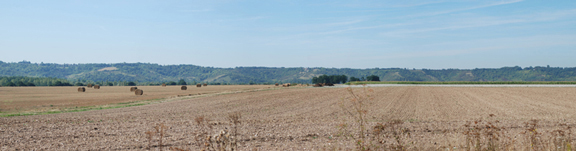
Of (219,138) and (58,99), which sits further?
(58,99)

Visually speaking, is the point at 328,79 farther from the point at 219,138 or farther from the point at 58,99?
the point at 219,138

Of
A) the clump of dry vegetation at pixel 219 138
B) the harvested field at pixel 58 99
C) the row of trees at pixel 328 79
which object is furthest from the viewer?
the row of trees at pixel 328 79

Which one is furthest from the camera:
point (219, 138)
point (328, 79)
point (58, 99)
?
point (328, 79)

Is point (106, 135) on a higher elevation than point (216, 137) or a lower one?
lower

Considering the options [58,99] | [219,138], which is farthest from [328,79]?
[219,138]

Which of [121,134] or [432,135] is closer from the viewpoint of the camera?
[432,135]

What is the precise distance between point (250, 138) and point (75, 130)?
7247mm

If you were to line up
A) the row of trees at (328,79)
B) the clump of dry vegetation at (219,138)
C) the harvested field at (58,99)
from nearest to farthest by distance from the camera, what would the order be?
1. the clump of dry vegetation at (219,138)
2. the harvested field at (58,99)
3. the row of trees at (328,79)

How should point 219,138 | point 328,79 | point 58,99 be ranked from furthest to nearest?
point 328,79 < point 58,99 < point 219,138

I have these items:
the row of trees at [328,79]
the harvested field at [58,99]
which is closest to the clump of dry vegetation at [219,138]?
the harvested field at [58,99]

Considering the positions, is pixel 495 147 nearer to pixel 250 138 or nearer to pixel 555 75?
pixel 250 138

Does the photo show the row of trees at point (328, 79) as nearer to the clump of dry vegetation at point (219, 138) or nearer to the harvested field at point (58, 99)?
the harvested field at point (58, 99)

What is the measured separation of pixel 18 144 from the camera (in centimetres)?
1125

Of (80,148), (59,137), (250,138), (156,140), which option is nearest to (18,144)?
(59,137)
